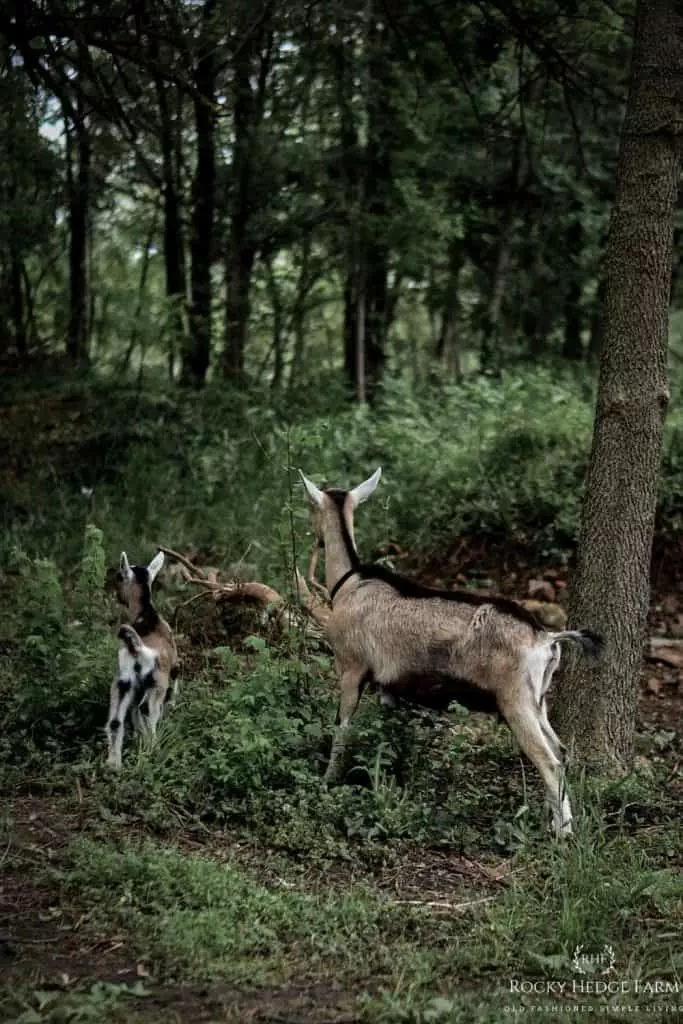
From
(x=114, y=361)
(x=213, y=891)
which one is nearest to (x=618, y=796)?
(x=213, y=891)

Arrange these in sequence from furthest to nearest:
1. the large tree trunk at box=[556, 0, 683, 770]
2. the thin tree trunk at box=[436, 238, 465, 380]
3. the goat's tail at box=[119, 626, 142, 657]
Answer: the thin tree trunk at box=[436, 238, 465, 380] < the large tree trunk at box=[556, 0, 683, 770] < the goat's tail at box=[119, 626, 142, 657]

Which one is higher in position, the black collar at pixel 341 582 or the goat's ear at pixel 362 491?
the goat's ear at pixel 362 491

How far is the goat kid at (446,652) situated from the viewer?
22.1 feet

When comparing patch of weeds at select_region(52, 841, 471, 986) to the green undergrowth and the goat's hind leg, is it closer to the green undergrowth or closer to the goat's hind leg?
the green undergrowth

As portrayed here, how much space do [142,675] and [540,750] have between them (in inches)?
88.5

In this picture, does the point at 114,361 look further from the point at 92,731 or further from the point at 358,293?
the point at 92,731

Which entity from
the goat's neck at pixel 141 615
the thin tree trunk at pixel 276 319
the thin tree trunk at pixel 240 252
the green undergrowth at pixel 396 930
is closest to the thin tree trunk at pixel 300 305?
the thin tree trunk at pixel 276 319

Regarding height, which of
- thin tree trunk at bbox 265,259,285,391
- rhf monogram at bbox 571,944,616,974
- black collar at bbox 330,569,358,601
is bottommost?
rhf monogram at bbox 571,944,616,974

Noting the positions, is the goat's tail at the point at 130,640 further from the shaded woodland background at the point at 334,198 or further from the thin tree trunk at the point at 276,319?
the thin tree trunk at the point at 276,319

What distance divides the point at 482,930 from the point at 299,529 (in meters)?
3.89

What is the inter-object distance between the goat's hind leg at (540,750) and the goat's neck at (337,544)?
4.85 ft

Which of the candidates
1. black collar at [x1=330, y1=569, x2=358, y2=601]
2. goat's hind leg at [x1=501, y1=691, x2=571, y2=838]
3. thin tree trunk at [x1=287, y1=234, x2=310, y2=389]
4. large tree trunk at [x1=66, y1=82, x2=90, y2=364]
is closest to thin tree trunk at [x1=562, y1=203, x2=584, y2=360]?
thin tree trunk at [x1=287, y1=234, x2=310, y2=389]

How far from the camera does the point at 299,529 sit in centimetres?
890

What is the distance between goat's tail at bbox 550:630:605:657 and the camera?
22.4ft
